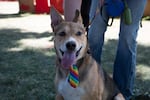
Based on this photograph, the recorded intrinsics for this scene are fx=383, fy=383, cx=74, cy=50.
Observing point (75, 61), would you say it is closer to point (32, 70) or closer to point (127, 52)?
point (127, 52)

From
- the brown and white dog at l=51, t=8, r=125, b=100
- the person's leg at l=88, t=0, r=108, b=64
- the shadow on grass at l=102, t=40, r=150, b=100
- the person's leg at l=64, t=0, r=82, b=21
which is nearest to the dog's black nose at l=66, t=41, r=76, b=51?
the brown and white dog at l=51, t=8, r=125, b=100

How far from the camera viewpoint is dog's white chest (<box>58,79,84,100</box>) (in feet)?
12.2

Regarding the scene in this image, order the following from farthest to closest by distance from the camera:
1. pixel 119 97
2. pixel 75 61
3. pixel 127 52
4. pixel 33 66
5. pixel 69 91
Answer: pixel 33 66, pixel 127 52, pixel 119 97, pixel 69 91, pixel 75 61

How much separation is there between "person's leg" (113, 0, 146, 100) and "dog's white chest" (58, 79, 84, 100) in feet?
2.58

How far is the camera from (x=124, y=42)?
418 cm

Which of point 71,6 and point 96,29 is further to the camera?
point 96,29

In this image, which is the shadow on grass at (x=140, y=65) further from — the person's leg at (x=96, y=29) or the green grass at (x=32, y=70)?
the person's leg at (x=96, y=29)

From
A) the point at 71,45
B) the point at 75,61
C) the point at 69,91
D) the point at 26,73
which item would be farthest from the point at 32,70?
the point at 71,45

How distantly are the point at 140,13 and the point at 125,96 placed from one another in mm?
1019

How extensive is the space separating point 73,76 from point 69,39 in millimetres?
372

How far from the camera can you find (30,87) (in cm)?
519

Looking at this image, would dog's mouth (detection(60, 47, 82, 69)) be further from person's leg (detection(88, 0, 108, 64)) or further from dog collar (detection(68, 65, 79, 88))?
person's leg (detection(88, 0, 108, 64))

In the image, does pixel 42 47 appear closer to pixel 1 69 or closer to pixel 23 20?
pixel 1 69

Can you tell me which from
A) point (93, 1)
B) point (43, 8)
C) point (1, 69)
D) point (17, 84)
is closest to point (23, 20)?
point (43, 8)
